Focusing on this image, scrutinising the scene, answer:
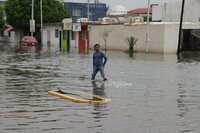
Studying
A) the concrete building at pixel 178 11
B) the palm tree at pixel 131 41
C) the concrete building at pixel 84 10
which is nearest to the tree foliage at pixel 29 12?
the concrete building at pixel 84 10

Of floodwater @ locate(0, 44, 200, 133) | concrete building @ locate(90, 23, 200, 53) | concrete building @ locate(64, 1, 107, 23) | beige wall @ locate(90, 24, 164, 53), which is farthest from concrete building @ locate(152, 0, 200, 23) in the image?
floodwater @ locate(0, 44, 200, 133)

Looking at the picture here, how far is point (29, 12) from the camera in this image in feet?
273

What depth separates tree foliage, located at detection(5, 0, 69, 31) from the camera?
82.5 meters

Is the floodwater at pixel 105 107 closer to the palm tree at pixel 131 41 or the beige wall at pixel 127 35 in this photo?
the beige wall at pixel 127 35

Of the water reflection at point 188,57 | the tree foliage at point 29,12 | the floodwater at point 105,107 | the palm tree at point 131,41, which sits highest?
the tree foliage at point 29,12

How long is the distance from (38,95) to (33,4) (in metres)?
66.1

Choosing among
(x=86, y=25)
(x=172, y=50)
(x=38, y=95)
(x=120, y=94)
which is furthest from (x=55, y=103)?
(x=86, y=25)

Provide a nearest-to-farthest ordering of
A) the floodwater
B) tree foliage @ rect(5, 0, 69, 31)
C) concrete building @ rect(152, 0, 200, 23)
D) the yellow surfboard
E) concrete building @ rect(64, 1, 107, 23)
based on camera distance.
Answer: the floodwater, the yellow surfboard, concrete building @ rect(152, 0, 200, 23), tree foliage @ rect(5, 0, 69, 31), concrete building @ rect(64, 1, 107, 23)

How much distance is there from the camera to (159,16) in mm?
62906

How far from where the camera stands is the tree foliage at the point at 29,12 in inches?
3248

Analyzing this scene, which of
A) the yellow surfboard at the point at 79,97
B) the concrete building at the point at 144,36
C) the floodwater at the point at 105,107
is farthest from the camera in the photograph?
the concrete building at the point at 144,36

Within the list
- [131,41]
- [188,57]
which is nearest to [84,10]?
[131,41]

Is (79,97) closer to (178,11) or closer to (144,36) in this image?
(144,36)

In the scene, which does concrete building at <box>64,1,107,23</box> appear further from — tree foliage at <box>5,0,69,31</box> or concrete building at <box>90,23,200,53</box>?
concrete building at <box>90,23,200,53</box>
